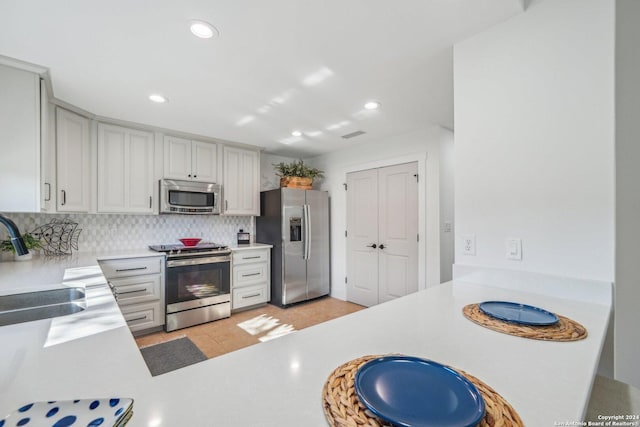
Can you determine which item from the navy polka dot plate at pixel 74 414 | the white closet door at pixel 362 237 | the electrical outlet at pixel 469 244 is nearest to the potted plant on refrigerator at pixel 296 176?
the white closet door at pixel 362 237

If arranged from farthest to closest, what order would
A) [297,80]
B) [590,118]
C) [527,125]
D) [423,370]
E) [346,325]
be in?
1. [297,80]
2. [527,125]
3. [590,118]
4. [346,325]
5. [423,370]

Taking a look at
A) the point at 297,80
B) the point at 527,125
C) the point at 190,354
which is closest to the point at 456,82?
the point at 527,125

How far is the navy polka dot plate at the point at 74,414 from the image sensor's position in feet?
1.48

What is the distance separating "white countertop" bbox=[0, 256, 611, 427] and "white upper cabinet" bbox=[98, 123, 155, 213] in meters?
2.46

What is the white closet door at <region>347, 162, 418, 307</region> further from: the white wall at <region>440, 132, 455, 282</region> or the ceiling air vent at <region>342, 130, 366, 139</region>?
the ceiling air vent at <region>342, 130, 366, 139</region>

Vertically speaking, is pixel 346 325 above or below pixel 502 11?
below

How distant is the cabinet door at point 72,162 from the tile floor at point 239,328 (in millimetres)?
1540

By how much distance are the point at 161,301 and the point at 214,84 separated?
7.72 feet

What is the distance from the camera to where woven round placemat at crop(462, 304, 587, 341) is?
36.1 inches

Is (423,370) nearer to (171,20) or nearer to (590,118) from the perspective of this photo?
(590,118)

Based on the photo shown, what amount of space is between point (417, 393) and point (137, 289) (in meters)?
3.19

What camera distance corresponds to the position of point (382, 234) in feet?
12.8

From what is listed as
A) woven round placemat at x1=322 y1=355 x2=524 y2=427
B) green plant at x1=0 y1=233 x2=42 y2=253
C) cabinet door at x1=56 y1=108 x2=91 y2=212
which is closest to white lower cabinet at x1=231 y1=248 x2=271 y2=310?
cabinet door at x1=56 y1=108 x2=91 y2=212

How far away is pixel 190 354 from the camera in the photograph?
8.70ft
